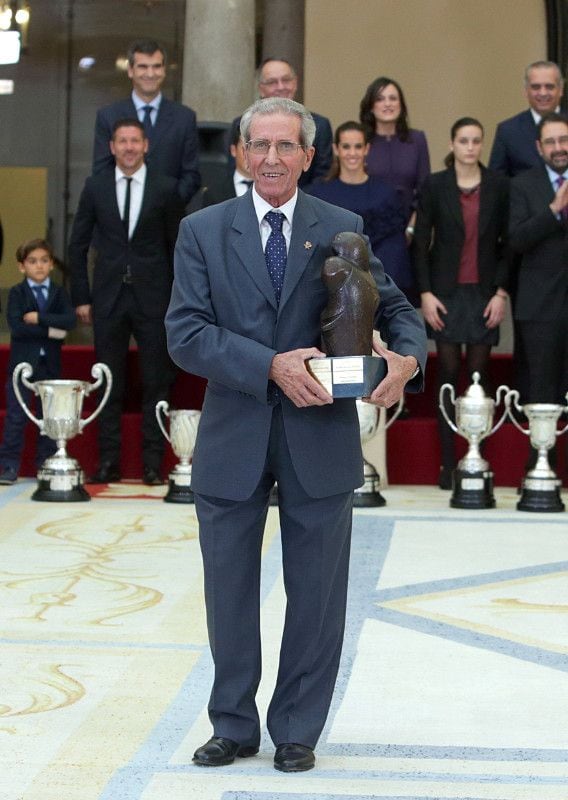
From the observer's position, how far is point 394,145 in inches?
327

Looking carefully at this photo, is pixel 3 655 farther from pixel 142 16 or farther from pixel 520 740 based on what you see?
pixel 142 16

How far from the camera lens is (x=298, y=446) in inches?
137

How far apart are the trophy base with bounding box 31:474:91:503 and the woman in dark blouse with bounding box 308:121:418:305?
1.93 meters

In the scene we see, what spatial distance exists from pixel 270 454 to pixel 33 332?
5136mm

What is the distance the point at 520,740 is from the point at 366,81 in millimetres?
10527

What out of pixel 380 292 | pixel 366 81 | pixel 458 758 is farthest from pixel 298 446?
pixel 366 81

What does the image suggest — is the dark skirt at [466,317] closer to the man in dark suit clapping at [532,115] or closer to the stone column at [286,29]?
the man in dark suit clapping at [532,115]

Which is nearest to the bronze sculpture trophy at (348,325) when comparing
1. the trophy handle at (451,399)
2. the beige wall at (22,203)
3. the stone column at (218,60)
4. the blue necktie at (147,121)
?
the trophy handle at (451,399)

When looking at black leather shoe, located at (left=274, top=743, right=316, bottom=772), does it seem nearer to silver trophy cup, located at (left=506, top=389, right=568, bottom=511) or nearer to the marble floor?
the marble floor

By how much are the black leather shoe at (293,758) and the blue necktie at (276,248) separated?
107cm

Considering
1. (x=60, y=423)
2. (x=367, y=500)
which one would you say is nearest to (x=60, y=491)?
(x=60, y=423)

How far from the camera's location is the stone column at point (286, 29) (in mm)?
14281

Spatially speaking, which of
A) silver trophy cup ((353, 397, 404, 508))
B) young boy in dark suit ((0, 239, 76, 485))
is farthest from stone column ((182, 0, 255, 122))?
silver trophy cup ((353, 397, 404, 508))

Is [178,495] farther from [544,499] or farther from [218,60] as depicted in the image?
[218,60]
